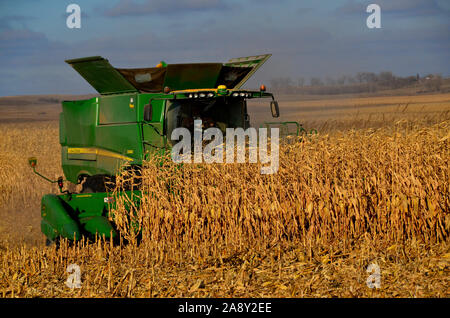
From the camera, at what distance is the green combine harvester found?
26.8ft

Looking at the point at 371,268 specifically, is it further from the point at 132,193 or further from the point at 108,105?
the point at 108,105

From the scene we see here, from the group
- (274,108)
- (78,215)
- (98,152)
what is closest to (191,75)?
(274,108)

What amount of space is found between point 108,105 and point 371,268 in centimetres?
585

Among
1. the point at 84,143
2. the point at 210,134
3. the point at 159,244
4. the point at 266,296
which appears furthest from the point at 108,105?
the point at 266,296

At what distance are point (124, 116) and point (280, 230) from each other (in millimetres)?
3680

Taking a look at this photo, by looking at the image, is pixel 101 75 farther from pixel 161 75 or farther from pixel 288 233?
pixel 288 233

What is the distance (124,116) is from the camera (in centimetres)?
928

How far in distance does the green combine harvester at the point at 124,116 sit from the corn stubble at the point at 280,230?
17.7 inches

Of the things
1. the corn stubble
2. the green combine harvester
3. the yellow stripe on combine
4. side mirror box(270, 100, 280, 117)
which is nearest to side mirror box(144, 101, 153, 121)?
the green combine harvester

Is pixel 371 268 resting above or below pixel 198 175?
below

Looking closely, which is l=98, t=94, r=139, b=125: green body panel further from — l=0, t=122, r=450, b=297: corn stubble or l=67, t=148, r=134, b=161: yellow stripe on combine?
l=0, t=122, r=450, b=297: corn stubble

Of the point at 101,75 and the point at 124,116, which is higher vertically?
the point at 101,75

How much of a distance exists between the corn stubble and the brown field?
0.02 m

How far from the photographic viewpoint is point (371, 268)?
225 inches
